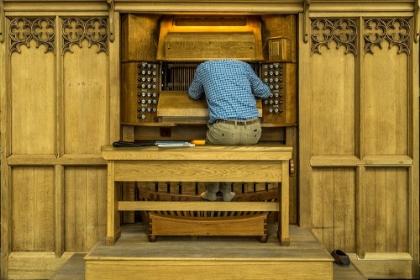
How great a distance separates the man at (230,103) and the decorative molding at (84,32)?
113 centimetres

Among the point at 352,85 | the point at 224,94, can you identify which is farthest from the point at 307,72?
the point at 224,94

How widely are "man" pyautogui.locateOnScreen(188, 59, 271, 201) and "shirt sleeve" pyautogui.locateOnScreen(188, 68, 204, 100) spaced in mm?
64

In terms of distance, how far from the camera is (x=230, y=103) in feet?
12.4

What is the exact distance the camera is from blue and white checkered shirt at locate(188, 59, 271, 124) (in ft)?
12.3

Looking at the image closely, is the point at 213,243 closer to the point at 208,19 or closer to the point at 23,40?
the point at 208,19

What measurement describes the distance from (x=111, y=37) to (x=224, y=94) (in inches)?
52.5

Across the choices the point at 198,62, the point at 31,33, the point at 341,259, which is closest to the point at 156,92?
the point at 198,62

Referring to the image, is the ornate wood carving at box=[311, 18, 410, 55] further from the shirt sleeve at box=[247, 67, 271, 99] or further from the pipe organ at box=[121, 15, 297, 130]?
the shirt sleeve at box=[247, 67, 271, 99]

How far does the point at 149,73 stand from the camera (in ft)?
14.0

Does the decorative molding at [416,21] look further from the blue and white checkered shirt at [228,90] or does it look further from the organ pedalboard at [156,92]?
the blue and white checkered shirt at [228,90]

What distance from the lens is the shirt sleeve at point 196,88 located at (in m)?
3.96

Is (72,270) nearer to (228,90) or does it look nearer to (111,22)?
(228,90)

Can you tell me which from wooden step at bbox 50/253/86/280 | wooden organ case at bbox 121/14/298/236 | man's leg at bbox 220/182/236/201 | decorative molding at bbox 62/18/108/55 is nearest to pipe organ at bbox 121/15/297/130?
wooden organ case at bbox 121/14/298/236

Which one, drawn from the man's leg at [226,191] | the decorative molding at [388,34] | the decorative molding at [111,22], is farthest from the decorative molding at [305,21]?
the decorative molding at [111,22]
